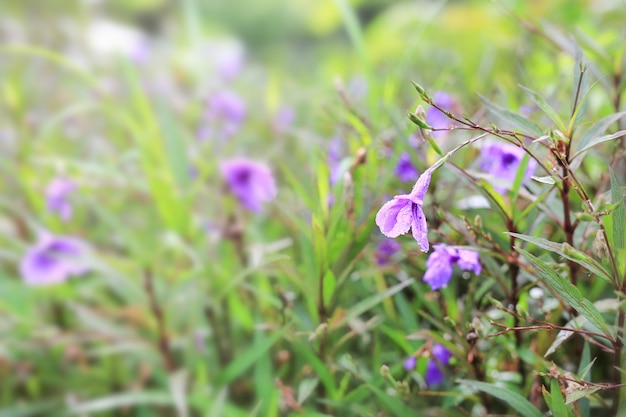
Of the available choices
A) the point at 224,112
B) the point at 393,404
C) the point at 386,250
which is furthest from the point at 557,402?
the point at 224,112

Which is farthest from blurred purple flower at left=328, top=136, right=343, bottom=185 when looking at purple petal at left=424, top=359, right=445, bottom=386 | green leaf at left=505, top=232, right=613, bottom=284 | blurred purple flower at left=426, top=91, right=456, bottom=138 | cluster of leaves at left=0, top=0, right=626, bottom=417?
green leaf at left=505, top=232, right=613, bottom=284

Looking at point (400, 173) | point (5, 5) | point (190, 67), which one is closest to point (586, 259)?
point (400, 173)

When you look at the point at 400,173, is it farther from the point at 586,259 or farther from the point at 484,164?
the point at 586,259

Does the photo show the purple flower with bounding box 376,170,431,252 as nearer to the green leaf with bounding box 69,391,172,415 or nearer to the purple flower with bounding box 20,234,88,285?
the green leaf with bounding box 69,391,172,415

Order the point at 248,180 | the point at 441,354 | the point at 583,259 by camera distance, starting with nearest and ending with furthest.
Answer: the point at 583,259
the point at 441,354
the point at 248,180

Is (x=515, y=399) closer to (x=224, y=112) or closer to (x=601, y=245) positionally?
(x=601, y=245)

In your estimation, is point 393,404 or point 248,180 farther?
point 248,180
